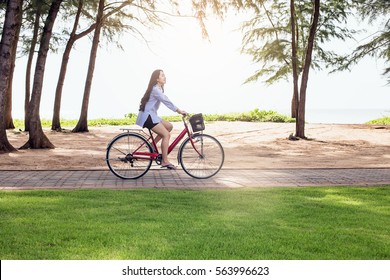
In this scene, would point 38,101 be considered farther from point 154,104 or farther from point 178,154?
point 154,104

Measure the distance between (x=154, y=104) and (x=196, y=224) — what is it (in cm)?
396

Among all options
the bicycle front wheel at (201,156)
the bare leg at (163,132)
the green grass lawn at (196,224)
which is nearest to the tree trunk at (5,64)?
the bare leg at (163,132)

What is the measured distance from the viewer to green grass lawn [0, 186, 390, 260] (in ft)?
18.6

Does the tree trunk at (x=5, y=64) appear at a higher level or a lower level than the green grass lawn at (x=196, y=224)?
higher

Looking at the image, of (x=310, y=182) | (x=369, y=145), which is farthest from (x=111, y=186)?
(x=369, y=145)

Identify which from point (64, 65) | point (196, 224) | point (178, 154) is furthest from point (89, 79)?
point (196, 224)

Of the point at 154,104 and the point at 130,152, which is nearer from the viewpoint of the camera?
the point at 154,104

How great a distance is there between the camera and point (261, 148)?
63.5 feet

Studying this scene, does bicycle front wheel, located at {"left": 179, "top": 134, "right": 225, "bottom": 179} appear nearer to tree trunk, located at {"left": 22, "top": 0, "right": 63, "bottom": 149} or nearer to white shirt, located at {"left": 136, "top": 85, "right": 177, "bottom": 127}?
white shirt, located at {"left": 136, "top": 85, "right": 177, "bottom": 127}

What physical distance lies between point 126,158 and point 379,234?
5.53m

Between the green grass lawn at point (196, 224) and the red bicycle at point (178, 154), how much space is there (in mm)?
1455

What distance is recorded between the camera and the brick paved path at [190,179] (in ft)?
33.4

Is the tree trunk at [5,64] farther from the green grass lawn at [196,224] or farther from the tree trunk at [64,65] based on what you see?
the tree trunk at [64,65]
